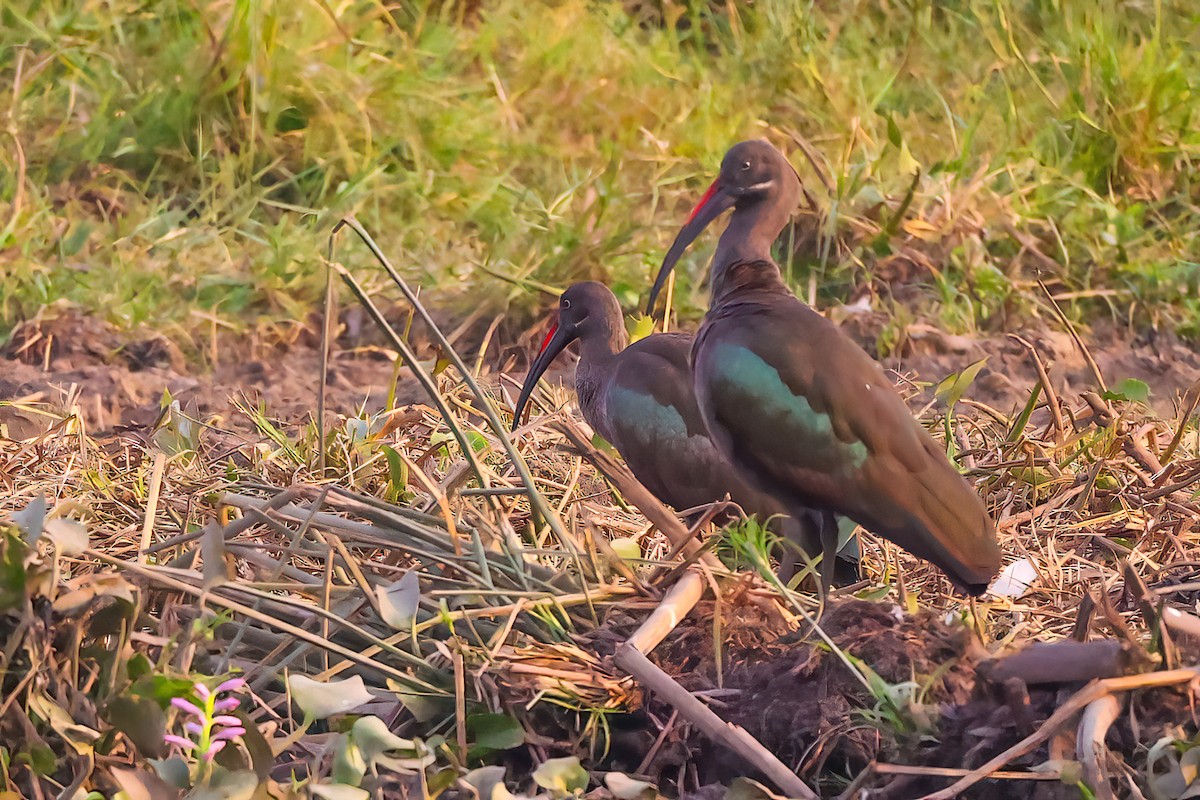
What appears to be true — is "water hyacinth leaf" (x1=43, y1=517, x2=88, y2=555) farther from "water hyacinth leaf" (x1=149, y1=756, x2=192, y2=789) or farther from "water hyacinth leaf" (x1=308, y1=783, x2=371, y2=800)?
"water hyacinth leaf" (x1=308, y1=783, x2=371, y2=800)

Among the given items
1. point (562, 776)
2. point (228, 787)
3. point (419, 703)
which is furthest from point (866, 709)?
point (228, 787)

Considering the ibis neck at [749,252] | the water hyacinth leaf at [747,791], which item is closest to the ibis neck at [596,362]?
the ibis neck at [749,252]

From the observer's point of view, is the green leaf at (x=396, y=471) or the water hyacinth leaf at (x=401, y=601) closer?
the water hyacinth leaf at (x=401, y=601)

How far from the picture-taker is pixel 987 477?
3.36 metres

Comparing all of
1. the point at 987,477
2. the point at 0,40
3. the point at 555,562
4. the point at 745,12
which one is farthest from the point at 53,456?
the point at 745,12

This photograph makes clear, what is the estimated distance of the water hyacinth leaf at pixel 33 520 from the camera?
81.0 inches

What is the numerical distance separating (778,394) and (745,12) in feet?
14.7

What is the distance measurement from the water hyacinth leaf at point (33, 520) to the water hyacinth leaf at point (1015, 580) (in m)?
→ 1.63

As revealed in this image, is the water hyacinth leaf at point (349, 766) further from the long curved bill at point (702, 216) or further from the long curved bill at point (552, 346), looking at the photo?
the long curved bill at point (552, 346)

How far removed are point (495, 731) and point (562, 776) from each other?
0.43 feet

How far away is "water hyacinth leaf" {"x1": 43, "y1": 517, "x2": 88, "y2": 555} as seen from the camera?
2.03 m

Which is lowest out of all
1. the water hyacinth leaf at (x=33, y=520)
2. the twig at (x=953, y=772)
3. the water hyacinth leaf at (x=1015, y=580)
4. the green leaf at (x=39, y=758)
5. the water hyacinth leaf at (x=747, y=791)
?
the water hyacinth leaf at (x=1015, y=580)

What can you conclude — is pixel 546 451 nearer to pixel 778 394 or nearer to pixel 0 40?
pixel 778 394

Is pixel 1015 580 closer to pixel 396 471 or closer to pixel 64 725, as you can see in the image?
pixel 396 471
